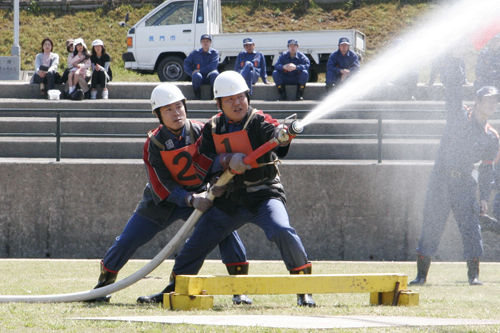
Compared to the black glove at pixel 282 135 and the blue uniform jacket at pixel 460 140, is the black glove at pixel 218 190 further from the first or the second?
the blue uniform jacket at pixel 460 140

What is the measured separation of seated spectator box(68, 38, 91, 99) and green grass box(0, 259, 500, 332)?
6.16m

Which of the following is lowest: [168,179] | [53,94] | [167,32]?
[168,179]

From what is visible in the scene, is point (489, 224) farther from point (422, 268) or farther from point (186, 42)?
point (186, 42)

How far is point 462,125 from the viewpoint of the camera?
6.93 meters

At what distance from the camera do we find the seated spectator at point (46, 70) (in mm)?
14500

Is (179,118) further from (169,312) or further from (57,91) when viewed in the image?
(57,91)

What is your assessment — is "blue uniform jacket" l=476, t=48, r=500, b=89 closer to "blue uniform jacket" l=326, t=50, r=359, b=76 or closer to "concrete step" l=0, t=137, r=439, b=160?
Result: "concrete step" l=0, t=137, r=439, b=160

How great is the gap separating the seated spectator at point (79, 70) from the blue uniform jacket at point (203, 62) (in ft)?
6.87

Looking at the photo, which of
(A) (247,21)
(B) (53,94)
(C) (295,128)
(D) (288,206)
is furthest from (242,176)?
(A) (247,21)

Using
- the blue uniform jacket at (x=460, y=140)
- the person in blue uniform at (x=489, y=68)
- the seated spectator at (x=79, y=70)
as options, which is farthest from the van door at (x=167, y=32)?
the blue uniform jacket at (x=460, y=140)

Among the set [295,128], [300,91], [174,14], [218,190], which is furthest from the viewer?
[174,14]

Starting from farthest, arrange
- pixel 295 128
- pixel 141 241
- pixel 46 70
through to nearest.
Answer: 1. pixel 46 70
2. pixel 141 241
3. pixel 295 128

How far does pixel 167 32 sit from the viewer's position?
18.5 meters

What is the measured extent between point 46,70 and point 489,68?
8.74 meters
